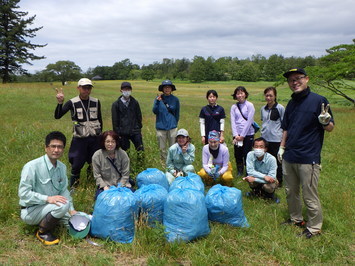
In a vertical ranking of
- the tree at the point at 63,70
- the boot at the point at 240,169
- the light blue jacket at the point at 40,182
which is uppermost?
the tree at the point at 63,70

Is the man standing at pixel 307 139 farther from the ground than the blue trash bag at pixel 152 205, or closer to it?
farther from the ground

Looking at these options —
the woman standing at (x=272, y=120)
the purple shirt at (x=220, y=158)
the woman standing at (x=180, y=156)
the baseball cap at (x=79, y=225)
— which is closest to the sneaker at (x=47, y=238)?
the baseball cap at (x=79, y=225)

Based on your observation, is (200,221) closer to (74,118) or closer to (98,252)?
(98,252)

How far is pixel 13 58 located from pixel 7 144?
34534mm

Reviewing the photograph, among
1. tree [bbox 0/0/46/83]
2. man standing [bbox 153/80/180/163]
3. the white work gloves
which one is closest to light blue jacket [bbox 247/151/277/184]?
the white work gloves

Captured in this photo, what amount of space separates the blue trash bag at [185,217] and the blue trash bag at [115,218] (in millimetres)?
452

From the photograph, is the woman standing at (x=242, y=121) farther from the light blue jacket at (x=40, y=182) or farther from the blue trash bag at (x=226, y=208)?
the light blue jacket at (x=40, y=182)

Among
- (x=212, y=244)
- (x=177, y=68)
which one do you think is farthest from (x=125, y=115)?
(x=177, y=68)

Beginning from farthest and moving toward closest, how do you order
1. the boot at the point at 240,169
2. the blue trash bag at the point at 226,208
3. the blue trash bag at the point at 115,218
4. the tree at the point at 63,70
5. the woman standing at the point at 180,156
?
the tree at the point at 63,70
the boot at the point at 240,169
the woman standing at the point at 180,156
the blue trash bag at the point at 226,208
the blue trash bag at the point at 115,218

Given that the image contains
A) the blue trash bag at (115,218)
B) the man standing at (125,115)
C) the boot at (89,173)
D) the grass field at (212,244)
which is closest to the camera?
the grass field at (212,244)

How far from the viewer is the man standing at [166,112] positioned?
578cm

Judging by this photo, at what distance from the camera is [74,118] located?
180 inches

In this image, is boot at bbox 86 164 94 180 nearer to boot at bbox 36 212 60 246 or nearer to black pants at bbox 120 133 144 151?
black pants at bbox 120 133 144 151

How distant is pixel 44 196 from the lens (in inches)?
124
